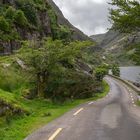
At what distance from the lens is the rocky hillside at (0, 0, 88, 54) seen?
4834 centimetres

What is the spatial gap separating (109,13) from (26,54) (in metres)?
9.11

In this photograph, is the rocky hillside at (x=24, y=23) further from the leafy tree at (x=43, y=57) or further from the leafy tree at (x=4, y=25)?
the leafy tree at (x=43, y=57)

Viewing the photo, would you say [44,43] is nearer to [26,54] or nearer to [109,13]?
[26,54]

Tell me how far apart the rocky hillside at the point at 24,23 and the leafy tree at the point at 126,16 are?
1670 centimetres

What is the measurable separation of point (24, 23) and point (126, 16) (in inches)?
1038

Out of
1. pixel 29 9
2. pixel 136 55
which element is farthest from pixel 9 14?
pixel 136 55

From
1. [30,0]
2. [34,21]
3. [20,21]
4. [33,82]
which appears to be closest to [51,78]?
[33,82]

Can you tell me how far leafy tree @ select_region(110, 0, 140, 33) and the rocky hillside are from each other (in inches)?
657

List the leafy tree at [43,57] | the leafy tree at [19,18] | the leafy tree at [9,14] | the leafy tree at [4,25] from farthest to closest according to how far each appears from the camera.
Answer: the leafy tree at [19,18] < the leafy tree at [9,14] < the leafy tree at [4,25] < the leafy tree at [43,57]

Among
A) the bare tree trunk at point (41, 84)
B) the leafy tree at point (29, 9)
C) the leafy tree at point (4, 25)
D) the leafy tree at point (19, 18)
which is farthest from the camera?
the leafy tree at point (29, 9)

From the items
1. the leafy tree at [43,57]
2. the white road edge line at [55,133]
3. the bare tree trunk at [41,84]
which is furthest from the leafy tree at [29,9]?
the white road edge line at [55,133]

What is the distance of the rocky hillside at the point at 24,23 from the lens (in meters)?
48.3

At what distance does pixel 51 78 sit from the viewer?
32.7m

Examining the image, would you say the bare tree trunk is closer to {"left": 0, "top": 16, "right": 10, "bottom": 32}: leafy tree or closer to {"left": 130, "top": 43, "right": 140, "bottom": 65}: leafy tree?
{"left": 130, "top": 43, "right": 140, "bottom": 65}: leafy tree
